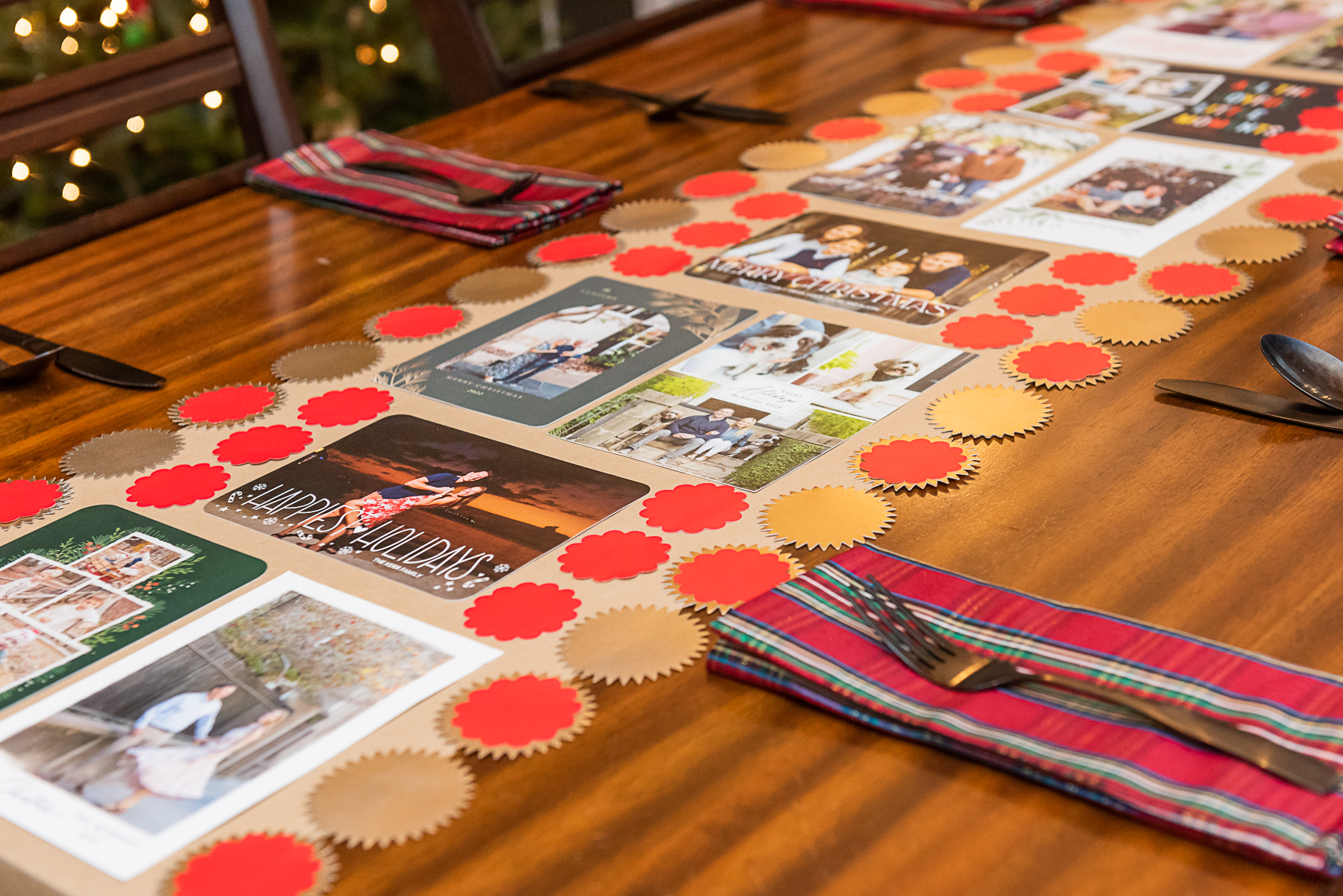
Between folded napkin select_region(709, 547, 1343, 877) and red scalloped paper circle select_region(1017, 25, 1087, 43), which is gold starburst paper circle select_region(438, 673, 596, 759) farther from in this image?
red scalloped paper circle select_region(1017, 25, 1087, 43)

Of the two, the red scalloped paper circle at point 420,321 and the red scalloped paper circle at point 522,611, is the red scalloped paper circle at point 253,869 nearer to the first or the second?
the red scalloped paper circle at point 522,611

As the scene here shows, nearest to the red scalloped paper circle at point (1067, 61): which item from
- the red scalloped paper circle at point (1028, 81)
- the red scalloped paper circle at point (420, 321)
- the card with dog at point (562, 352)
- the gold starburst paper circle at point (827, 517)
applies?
the red scalloped paper circle at point (1028, 81)

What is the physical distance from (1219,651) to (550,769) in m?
0.37

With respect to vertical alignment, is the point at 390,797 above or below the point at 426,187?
below

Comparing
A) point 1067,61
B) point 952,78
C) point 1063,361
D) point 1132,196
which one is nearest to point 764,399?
point 1063,361

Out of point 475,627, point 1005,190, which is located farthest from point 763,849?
point 1005,190

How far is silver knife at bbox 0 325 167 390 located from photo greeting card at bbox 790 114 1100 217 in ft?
2.37

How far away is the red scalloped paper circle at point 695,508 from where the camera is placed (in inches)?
36.3

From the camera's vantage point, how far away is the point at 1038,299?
120 cm

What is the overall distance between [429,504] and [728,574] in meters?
0.24

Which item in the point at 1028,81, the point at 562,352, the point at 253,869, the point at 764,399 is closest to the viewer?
the point at 253,869

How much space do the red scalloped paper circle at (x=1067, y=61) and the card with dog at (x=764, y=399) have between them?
33.1 inches

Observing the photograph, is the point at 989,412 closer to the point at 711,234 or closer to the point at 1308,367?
the point at 1308,367

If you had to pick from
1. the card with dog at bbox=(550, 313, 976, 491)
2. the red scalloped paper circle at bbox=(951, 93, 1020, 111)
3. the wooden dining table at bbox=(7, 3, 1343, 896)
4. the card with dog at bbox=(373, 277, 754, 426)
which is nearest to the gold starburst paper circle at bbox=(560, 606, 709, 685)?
the wooden dining table at bbox=(7, 3, 1343, 896)
